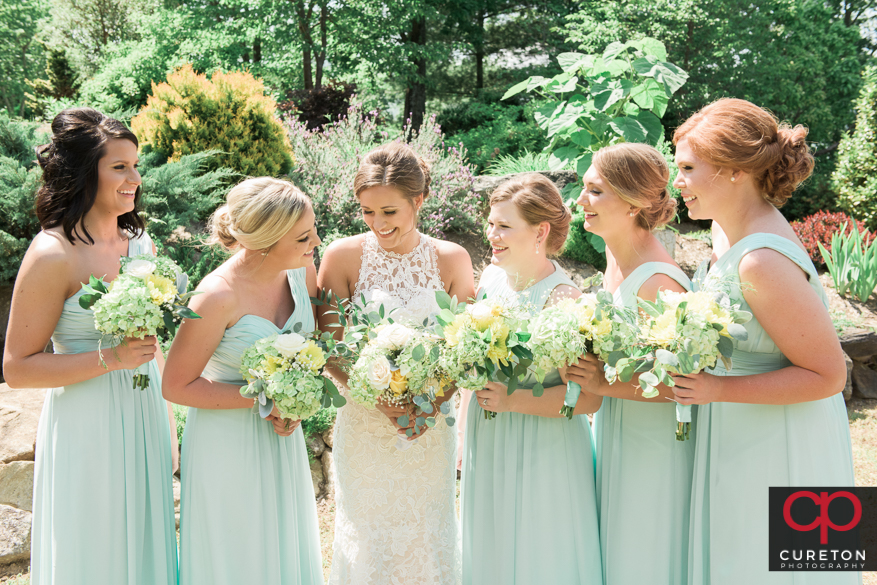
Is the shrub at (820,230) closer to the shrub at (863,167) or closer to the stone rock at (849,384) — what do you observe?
the shrub at (863,167)

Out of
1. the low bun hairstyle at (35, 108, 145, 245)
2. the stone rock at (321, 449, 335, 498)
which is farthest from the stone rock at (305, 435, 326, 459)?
the low bun hairstyle at (35, 108, 145, 245)

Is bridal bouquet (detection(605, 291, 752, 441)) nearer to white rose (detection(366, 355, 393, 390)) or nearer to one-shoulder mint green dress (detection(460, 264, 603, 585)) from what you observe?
one-shoulder mint green dress (detection(460, 264, 603, 585))

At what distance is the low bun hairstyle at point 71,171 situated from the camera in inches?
115

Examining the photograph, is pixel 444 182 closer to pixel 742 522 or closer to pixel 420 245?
pixel 420 245

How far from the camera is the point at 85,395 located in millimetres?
2877

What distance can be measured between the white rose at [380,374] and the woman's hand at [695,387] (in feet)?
3.84

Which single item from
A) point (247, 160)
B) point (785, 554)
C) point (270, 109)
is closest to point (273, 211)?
point (785, 554)

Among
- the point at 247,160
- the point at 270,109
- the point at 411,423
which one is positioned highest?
the point at 270,109

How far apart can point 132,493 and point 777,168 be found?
3.24 meters

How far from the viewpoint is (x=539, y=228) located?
10.6 feet

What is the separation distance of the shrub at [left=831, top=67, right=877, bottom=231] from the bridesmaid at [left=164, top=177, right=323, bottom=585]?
36.5 ft

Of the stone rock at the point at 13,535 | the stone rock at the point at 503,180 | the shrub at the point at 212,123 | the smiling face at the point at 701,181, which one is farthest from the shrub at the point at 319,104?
the smiling face at the point at 701,181

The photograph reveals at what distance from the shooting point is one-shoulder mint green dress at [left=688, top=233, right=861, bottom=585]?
257 cm

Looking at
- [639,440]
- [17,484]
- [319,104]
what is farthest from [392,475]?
[319,104]
